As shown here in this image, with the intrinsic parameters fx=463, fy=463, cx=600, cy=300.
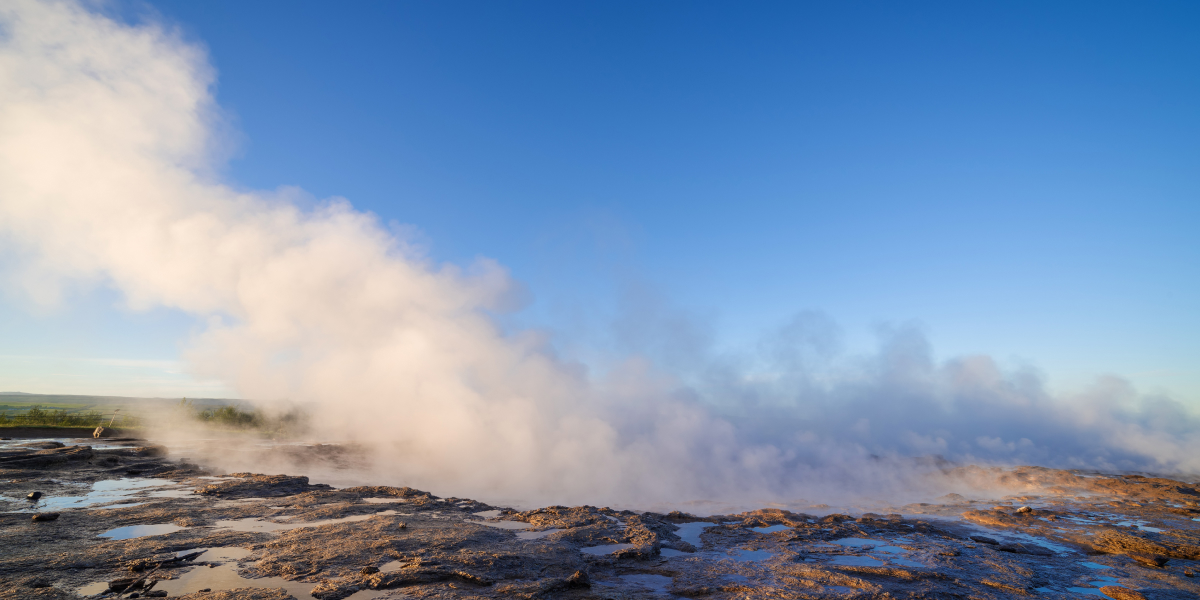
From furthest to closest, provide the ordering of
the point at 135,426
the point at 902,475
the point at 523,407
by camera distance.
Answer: the point at 135,426
the point at 902,475
the point at 523,407

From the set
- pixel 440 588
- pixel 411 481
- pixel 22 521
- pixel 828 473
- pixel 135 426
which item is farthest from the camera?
pixel 135 426

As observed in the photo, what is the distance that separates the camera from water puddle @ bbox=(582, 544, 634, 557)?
9.75m

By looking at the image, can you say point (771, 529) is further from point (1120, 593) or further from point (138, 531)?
point (138, 531)

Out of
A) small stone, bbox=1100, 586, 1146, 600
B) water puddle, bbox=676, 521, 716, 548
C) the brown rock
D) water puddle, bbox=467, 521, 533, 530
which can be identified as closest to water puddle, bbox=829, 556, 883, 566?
water puddle, bbox=676, 521, 716, 548

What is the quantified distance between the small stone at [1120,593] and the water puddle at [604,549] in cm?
889

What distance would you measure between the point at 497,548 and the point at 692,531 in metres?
5.58

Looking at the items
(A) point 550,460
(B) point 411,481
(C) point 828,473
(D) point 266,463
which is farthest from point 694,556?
(D) point 266,463

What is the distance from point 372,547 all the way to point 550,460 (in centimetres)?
1145

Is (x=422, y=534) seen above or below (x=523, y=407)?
below

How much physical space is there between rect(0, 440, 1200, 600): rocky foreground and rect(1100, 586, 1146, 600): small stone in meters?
0.04

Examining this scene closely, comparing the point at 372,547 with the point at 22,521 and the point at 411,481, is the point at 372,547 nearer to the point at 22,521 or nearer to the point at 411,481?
the point at 22,521

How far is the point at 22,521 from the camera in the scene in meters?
9.64

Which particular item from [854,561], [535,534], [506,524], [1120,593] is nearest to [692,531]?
[854,561]

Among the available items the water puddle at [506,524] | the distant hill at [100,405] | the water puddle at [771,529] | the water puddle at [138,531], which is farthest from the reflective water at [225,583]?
the distant hill at [100,405]
